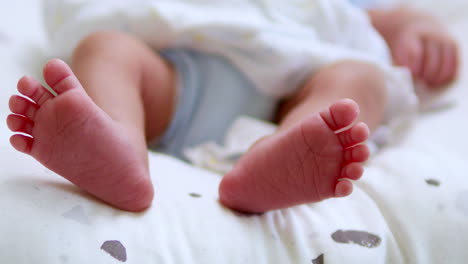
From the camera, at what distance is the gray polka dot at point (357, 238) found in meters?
0.50

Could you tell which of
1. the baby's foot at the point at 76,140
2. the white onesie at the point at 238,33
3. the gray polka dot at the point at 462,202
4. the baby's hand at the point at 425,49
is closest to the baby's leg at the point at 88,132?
the baby's foot at the point at 76,140

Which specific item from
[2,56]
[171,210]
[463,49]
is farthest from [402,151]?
[2,56]

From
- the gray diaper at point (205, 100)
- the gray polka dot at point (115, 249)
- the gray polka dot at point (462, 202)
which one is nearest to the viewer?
the gray polka dot at point (115, 249)

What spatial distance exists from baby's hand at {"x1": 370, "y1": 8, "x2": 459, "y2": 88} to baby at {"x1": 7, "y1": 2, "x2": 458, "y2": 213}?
0.30 metres

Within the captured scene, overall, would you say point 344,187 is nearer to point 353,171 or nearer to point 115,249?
point 353,171

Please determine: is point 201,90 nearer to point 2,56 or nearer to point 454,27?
point 2,56

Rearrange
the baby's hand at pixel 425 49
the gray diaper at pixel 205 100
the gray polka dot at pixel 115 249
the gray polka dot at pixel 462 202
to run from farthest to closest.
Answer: the baby's hand at pixel 425 49 < the gray diaper at pixel 205 100 < the gray polka dot at pixel 462 202 < the gray polka dot at pixel 115 249

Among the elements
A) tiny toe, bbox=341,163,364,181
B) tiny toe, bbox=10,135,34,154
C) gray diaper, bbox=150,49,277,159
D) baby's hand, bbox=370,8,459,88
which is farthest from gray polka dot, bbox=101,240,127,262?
baby's hand, bbox=370,8,459,88

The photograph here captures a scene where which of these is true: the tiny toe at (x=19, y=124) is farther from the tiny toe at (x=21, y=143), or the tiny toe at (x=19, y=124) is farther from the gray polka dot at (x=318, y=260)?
the gray polka dot at (x=318, y=260)

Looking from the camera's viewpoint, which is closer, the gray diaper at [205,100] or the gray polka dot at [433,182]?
the gray polka dot at [433,182]

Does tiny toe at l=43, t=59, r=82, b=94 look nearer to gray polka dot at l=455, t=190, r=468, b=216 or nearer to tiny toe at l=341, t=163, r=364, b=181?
tiny toe at l=341, t=163, r=364, b=181

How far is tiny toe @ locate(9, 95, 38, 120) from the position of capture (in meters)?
0.43

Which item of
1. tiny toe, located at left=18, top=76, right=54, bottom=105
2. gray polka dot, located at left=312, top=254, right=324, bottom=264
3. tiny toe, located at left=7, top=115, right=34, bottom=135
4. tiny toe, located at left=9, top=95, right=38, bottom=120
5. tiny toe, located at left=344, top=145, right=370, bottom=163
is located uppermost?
tiny toe, located at left=18, top=76, right=54, bottom=105

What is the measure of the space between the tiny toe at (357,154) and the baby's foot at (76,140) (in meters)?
0.20
